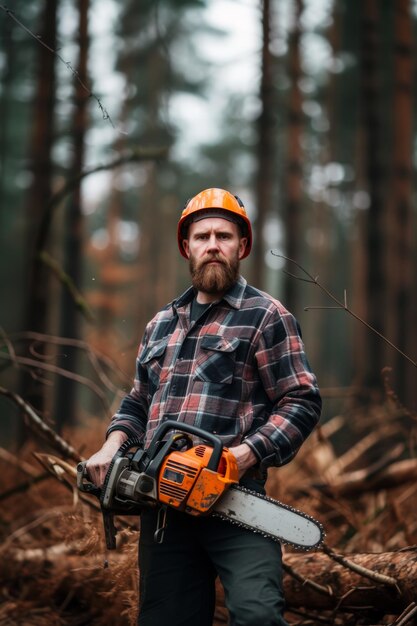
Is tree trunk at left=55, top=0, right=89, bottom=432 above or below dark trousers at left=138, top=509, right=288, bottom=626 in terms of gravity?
above

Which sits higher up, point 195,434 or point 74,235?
point 74,235

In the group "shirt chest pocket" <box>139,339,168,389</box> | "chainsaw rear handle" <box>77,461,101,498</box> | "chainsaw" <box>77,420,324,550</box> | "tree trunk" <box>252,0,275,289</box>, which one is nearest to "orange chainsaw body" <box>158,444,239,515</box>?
"chainsaw" <box>77,420,324,550</box>

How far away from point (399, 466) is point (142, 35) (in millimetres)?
18450

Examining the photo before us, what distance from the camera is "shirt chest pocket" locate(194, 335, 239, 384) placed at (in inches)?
115

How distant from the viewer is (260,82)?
43.9ft

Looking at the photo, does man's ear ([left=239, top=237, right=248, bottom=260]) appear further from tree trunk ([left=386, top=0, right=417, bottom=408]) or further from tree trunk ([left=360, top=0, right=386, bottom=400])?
tree trunk ([left=386, top=0, right=417, bottom=408])

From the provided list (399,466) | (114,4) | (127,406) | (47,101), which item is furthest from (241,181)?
(127,406)

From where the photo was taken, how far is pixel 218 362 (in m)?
2.93

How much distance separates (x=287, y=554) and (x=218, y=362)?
1.77 m

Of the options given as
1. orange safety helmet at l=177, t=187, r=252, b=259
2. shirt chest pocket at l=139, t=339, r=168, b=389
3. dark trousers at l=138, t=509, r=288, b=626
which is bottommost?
dark trousers at l=138, t=509, r=288, b=626

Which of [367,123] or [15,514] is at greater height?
[367,123]

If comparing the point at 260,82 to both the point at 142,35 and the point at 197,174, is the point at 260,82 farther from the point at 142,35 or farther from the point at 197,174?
the point at 197,174

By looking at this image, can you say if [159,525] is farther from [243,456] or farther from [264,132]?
[264,132]

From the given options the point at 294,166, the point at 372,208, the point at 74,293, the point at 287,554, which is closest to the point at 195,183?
the point at 294,166
